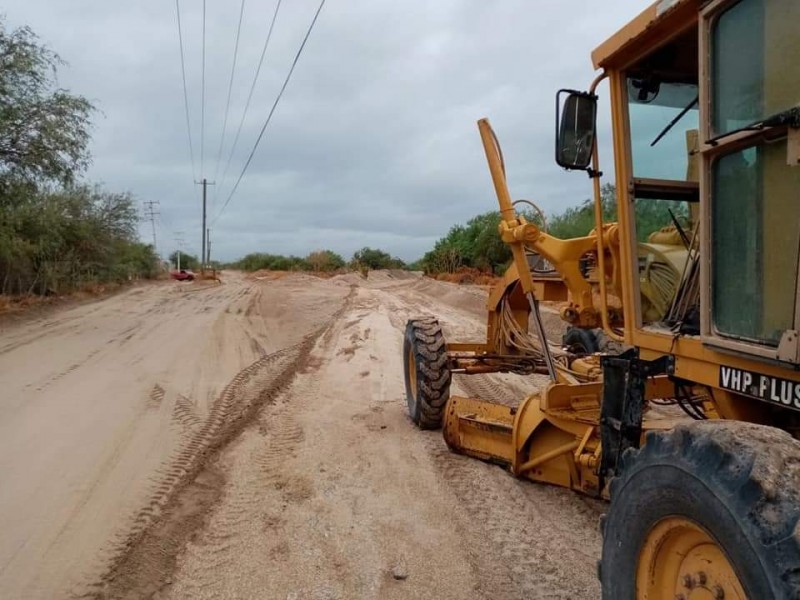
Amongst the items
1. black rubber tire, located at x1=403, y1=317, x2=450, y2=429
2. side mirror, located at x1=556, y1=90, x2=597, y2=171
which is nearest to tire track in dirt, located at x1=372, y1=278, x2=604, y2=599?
black rubber tire, located at x1=403, y1=317, x2=450, y2=429

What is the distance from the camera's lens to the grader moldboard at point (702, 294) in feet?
6.38

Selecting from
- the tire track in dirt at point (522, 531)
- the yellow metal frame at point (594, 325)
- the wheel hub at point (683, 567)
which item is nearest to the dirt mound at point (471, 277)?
the yellow metal frame at point (594, 325)

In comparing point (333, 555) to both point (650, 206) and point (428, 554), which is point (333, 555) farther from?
point (650, 206)

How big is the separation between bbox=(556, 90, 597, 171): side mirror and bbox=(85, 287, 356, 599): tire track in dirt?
306cm

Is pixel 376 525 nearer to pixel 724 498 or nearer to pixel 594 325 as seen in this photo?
pixel 594 325

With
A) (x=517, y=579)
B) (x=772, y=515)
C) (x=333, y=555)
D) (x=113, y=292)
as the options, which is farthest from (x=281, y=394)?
(x=113, y=292)

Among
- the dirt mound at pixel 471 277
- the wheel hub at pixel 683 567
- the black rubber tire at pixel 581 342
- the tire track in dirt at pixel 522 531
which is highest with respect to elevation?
the dirt mound at pixel 471 277

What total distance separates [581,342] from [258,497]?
14.0ft

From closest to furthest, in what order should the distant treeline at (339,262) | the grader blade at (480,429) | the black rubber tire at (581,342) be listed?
the grader blade at (480,429)
the black rubber tire at (581,342)
the distant treeline at (339,262)

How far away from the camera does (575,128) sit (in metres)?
3.12

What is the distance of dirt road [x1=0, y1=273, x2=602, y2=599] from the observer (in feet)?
11.7

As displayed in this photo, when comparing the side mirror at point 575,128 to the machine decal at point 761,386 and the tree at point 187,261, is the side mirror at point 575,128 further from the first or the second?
the tree at point 187,261

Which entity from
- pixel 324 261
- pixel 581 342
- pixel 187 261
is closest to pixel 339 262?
pixel 324 261

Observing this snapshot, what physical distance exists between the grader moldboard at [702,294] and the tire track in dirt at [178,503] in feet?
8.13
